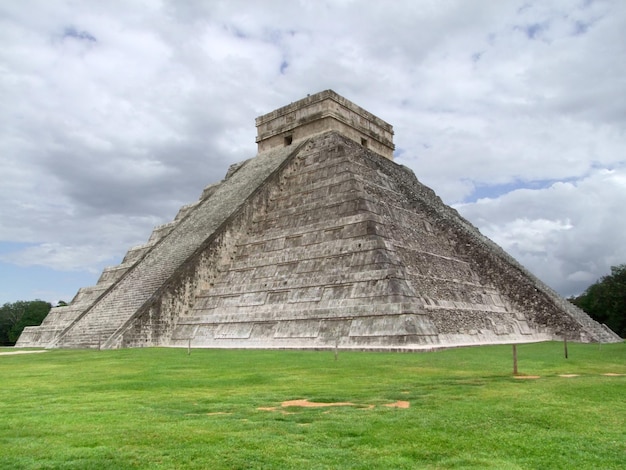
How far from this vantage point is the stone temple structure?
15.4 m

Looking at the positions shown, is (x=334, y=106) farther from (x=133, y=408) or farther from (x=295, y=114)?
(x=133, y=408)

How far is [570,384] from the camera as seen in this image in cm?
783

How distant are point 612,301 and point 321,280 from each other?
26.7 metres

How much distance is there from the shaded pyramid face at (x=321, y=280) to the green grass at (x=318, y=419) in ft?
16.6

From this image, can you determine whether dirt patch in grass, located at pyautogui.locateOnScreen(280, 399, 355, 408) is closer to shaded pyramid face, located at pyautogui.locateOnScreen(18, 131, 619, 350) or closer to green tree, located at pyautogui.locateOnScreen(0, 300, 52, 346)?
shaded pyramid face, located at pyautogui.locateOnScreen(18, 131, 619, 350)

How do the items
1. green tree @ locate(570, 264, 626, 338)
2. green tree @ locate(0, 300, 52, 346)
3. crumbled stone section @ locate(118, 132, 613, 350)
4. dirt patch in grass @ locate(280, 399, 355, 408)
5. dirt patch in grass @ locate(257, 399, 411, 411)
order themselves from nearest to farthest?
1. dirt patch in grass @ locate(257, 399, 411, 411)
2. dirt patch in grass @ locate(280, 399, 355, 408)
3. crumbled stone section @ locate(118, 132, 613, 350)
4. green tree @ locate(570, 264, 626, 338)
5. green tree @ locate(0, 300, 52, 346)

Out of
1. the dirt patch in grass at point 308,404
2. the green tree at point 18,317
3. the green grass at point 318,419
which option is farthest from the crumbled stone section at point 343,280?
the green tree at point 18,317

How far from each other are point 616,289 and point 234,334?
28.5 meters

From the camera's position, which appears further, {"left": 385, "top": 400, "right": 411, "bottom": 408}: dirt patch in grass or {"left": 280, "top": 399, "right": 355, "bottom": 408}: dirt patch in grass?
{"left": 280, "top": 399, "right": 355, "bottom": 408}: dirt patch in grass

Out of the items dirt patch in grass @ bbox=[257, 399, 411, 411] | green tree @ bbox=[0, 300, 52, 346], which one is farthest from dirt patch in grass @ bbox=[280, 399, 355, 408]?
green tree @ bbox=[0, 300, 52, 346]

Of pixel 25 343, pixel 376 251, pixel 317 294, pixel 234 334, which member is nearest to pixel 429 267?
pixel 376 251

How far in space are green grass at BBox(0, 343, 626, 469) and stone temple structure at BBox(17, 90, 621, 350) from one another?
514 centimetres

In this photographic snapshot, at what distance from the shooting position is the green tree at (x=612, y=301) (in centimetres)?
3494

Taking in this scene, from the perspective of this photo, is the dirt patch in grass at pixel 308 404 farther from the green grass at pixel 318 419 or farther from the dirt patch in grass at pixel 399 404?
the dirt patch in grass at pixel 399 404
